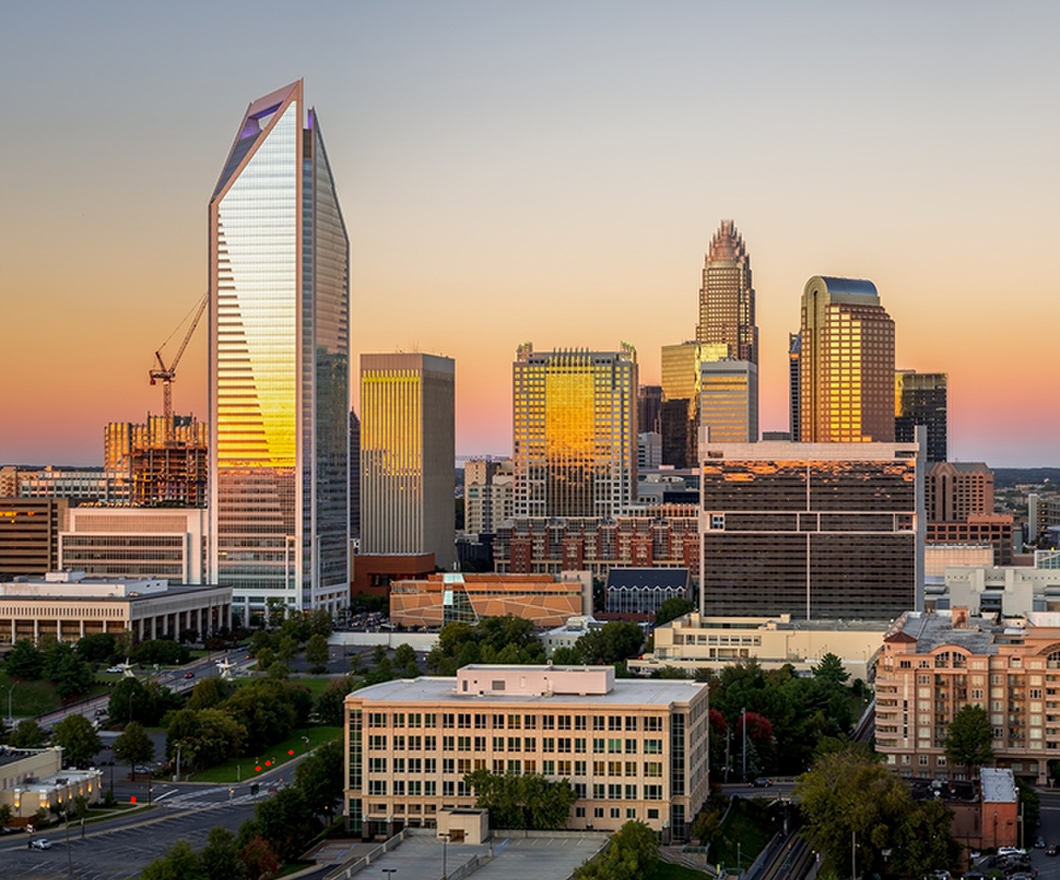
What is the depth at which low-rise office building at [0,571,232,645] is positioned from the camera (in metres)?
173

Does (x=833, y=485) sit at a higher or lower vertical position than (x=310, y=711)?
higher

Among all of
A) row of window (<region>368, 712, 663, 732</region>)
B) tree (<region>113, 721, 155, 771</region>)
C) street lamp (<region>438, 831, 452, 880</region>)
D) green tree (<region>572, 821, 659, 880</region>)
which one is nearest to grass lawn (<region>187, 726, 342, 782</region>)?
tree (<region>113, 721, 155, 771</region>)

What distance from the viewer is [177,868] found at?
7650cm

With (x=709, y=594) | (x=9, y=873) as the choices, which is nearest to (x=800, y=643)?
(x=709, y=594)

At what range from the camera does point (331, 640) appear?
181000 millimetres

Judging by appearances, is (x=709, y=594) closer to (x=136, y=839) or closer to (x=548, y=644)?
(x=548, y=644)

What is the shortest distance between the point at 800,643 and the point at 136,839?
80.0 metres

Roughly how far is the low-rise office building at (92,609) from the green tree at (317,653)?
19.4 m

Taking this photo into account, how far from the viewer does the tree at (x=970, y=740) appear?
107 m

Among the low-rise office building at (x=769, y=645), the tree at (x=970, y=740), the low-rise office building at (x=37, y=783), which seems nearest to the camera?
the low-rise office building at (x=37, y=783)

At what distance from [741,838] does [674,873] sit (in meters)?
9.21

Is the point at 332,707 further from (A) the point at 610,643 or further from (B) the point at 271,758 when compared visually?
(A) the point at 610,643

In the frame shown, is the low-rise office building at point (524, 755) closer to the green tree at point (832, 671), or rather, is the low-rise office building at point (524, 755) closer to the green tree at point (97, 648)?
the green tree at point (832, 671)

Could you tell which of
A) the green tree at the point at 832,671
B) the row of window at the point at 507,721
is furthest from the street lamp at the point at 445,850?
the green tree at the point at 832,671
